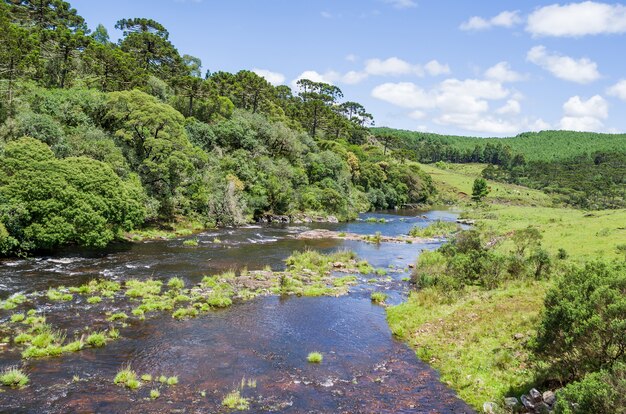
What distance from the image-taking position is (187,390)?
60.4 feet

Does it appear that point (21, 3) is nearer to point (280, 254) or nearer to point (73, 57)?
point (73, 57)

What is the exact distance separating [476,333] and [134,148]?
52431 millimetres

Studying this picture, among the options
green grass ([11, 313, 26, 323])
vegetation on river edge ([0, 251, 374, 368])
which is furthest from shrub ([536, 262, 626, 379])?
green grass ([11, 313, 26, 323])

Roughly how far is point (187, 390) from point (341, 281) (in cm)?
2097

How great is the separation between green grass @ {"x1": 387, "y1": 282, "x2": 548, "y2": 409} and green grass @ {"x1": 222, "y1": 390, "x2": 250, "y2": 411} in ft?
30.1

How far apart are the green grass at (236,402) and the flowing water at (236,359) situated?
1.01 feet

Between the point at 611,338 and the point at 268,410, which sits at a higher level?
the point at 611,338

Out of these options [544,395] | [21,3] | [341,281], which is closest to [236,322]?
[341,281]

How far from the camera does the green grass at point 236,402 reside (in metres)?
17.2

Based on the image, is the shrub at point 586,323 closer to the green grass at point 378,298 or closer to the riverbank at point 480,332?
the riverbank at point 480,332

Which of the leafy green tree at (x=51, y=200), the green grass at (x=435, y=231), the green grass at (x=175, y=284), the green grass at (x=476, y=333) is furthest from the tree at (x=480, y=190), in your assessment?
the green grass at (x=175, y=284)

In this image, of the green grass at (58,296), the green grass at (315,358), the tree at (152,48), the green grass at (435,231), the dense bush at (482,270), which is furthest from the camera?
the tree at (152,48)

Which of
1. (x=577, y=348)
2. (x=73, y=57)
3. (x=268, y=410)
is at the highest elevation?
(x=73, y=57)

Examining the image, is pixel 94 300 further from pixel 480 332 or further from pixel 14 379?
pixel 480 332
